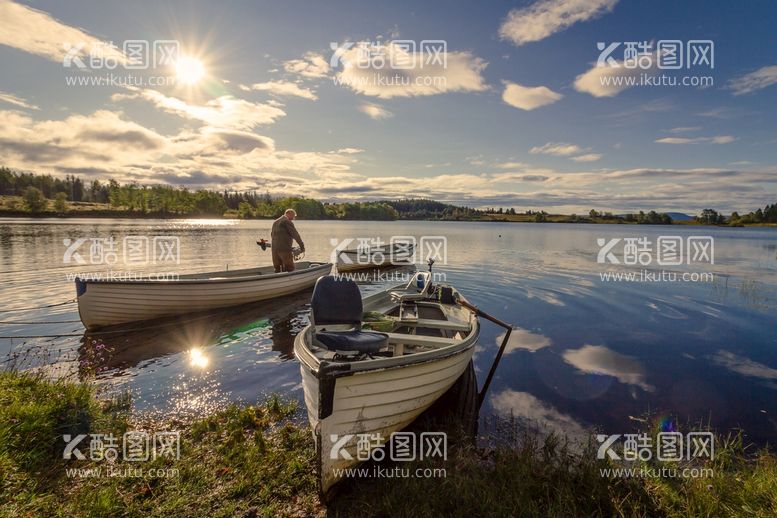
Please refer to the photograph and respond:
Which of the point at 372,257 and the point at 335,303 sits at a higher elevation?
the point at 335,303

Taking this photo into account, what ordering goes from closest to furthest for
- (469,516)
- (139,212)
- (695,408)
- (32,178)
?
(469,516), (695,408), (139,212), (32,178)

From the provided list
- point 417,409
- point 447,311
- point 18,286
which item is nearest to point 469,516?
point 417,409

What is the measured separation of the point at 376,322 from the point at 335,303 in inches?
76.6

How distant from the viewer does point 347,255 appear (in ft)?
87.6

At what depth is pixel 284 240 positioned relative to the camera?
53.7 feet

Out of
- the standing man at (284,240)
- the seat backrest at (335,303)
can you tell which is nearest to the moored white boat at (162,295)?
the standing man at (284,240)

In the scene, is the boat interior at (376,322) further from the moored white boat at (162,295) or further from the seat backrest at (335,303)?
the moored white boat at (162,295)

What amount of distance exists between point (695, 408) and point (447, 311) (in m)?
6.06

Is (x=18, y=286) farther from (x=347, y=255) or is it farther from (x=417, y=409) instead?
(x=417, y=409)

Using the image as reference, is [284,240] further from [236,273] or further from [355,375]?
[355,375]

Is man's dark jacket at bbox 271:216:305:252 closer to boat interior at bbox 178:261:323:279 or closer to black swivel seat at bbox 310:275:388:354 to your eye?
boat interior at bbox 178:261:323:279

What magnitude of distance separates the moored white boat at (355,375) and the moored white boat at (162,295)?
8.24m

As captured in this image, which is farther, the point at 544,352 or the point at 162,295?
the point at 162,295

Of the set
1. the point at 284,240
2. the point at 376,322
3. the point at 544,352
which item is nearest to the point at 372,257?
the point at 284,240
